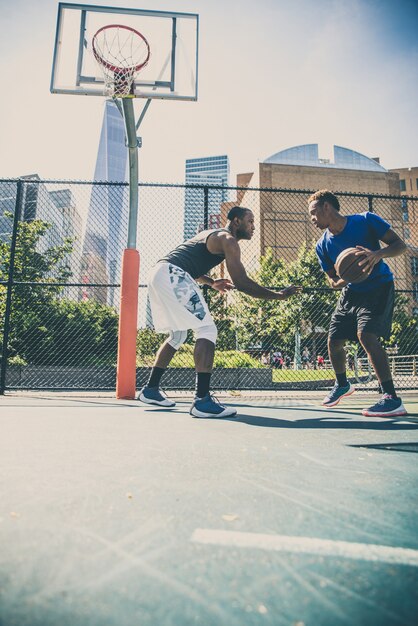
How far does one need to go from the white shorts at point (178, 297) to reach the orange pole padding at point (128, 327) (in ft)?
5.03

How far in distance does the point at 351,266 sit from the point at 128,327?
2.91m

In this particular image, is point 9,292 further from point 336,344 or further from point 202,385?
point 336,344

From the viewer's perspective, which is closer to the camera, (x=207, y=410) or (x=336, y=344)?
(x=207, y=410)

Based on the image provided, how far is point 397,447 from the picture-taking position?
2088 mm

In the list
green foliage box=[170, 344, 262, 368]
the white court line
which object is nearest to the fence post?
the white court line

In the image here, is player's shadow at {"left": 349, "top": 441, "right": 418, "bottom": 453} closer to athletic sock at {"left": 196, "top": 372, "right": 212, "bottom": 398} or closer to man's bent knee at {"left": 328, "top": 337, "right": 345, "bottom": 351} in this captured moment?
athletic sock at {"left": 196, "top": 372, "right": 212, "bottom": 398}

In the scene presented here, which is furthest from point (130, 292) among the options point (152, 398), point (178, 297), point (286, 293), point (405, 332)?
point (405, 332)

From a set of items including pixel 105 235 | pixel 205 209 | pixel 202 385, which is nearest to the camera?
pixel 202 385

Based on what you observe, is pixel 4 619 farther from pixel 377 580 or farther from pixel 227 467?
pixel 227 467

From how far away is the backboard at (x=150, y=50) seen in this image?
5.80 meters

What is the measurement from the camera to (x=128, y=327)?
5.05 m

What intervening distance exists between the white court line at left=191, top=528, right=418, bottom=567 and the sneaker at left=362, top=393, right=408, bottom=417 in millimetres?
2566

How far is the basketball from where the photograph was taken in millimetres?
3328

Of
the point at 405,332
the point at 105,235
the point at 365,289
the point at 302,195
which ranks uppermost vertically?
the point at 302,195
